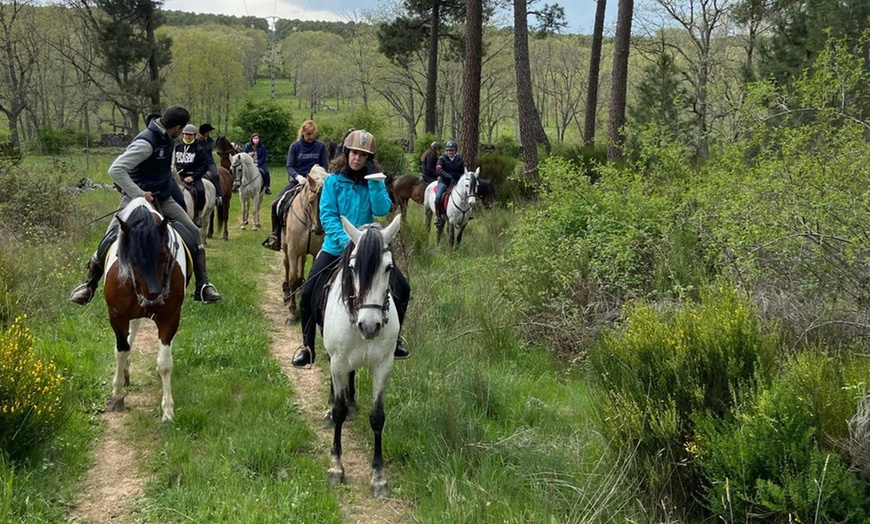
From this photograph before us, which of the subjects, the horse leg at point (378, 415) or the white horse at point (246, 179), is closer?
the horse leg at point (378, 415)

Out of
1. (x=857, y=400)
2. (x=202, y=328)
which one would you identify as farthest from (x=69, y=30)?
(x=857, y=400)

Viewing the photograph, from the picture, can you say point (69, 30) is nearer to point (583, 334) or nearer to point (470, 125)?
point (470, 125)

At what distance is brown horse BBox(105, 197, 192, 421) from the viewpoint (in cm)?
505

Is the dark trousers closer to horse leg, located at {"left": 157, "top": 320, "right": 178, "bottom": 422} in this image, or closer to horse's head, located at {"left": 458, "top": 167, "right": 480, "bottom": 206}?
horse leg, located at {"left": 157, "top": 320, "right": 178, "bottom": 422}

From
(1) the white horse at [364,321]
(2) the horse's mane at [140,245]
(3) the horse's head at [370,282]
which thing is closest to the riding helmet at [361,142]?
(1) the white horse at [364,321]

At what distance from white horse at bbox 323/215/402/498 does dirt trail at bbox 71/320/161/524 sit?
4.80 feet

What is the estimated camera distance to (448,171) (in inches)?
587

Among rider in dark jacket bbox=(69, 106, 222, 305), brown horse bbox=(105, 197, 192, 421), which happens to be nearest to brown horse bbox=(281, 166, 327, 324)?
rider in dark jacket bbox=(69, 106, 222, 305)

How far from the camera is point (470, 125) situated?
17188 mm

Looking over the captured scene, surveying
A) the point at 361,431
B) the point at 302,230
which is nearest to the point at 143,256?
the point at 361,431

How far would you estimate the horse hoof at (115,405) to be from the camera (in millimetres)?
5402

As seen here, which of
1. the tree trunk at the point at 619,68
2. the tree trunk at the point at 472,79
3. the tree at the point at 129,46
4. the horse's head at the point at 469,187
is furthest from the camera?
the tree at the point at 129,46

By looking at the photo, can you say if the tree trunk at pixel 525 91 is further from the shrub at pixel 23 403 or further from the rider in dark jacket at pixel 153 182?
the shrub at pixel 23 403

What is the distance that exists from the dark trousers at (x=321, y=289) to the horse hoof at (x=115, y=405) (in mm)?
1747
